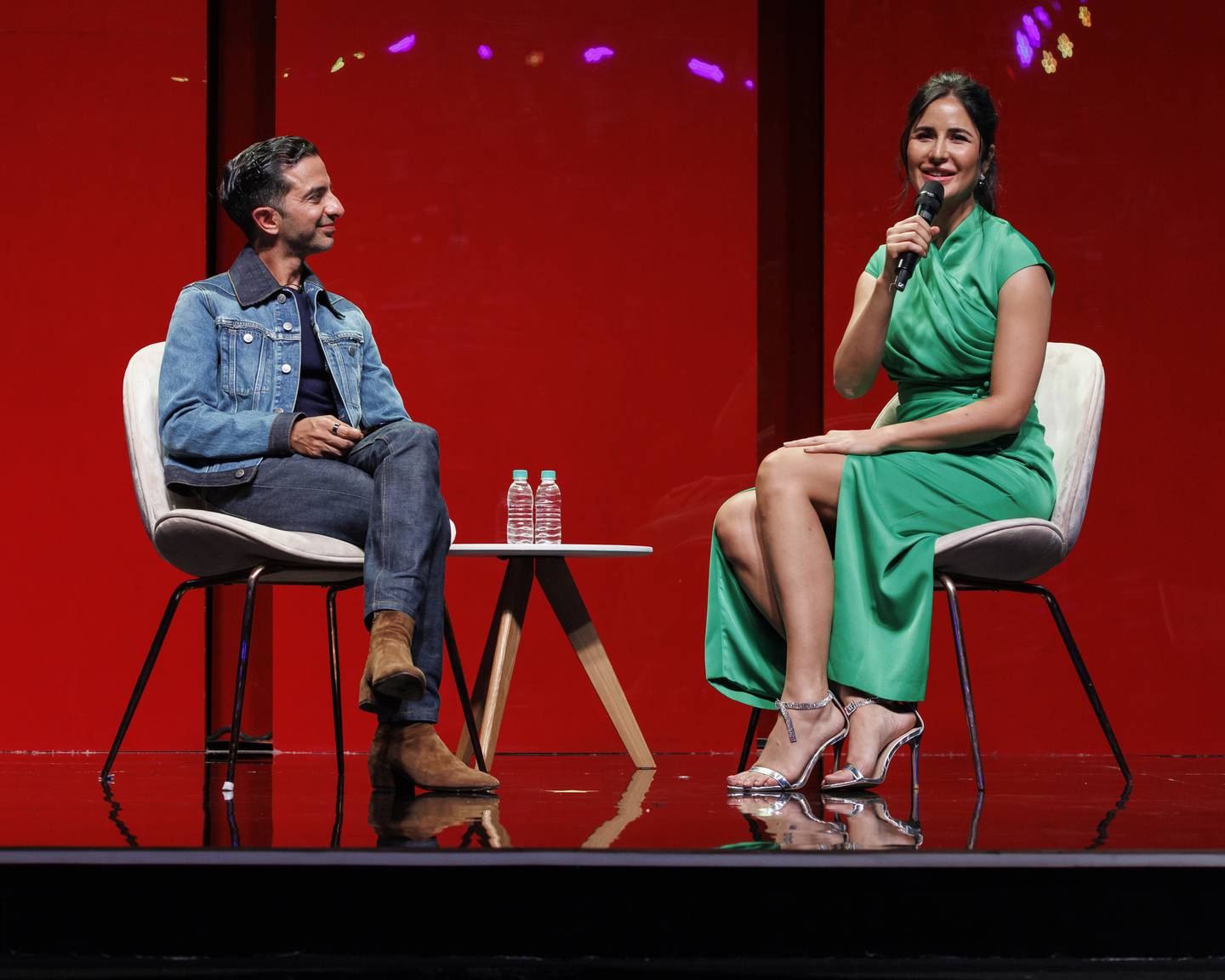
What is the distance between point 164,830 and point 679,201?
2766 mm

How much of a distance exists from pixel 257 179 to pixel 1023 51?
2.43 metres

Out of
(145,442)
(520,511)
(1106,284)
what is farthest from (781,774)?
(1106,284)

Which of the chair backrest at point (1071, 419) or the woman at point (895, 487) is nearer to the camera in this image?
the woman at point (895, 487)

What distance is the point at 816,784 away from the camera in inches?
102

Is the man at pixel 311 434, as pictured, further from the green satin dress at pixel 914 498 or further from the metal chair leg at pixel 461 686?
the green satin dress at pixel 914 498

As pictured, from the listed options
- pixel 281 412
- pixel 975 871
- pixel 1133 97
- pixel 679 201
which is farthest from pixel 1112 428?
pixel 975 871

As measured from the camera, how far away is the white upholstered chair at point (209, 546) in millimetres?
2289

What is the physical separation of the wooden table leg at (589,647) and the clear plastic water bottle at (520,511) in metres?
0.42

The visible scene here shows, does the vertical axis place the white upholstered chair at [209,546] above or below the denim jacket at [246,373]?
below

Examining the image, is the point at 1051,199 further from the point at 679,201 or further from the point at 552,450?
the point at 552,450

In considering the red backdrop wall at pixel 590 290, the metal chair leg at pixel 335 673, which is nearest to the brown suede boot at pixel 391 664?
the metal chair leg at pixel 335 673

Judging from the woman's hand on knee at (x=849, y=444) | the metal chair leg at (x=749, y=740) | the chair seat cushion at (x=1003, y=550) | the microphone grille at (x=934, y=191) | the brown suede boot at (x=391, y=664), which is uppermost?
the microphone grille at (x=934, y=191)

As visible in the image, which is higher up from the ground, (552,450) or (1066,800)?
(552,450)

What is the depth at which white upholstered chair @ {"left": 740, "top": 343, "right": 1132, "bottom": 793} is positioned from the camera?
2334 mm
